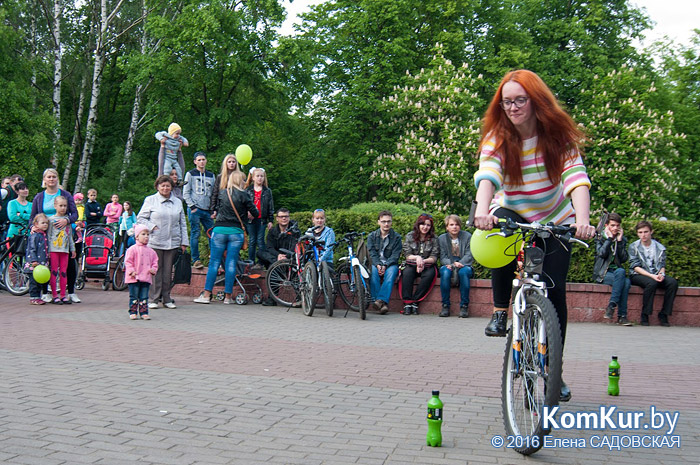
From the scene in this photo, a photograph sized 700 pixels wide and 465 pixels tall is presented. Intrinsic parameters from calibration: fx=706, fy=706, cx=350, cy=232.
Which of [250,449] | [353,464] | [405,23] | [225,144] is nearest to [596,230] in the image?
[353,464]

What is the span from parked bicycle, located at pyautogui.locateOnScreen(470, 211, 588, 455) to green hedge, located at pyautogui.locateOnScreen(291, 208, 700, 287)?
29.3 ft

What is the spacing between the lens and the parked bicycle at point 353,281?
11.9m

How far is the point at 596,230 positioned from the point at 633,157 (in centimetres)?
3114

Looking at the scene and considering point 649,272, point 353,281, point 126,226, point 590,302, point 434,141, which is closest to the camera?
point 649,272

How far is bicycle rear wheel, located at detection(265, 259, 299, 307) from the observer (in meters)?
13.1

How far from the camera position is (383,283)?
513 inches

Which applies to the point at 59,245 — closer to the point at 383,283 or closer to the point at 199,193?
the point at 199,193

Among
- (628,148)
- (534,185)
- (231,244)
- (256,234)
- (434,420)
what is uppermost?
(628,148)

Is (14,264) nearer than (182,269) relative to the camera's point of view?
No

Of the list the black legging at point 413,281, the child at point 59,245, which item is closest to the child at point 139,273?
the child at point 59,245

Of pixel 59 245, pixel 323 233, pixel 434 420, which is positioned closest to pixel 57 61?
pixel 59 245

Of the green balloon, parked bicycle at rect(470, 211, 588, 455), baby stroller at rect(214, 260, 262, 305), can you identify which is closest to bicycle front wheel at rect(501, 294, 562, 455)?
parked bicycle at rect(470, 211, 588, 455)

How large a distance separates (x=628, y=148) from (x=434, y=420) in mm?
31462

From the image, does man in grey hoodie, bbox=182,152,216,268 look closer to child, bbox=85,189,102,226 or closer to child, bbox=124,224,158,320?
child, bbox=124,224,158,320
